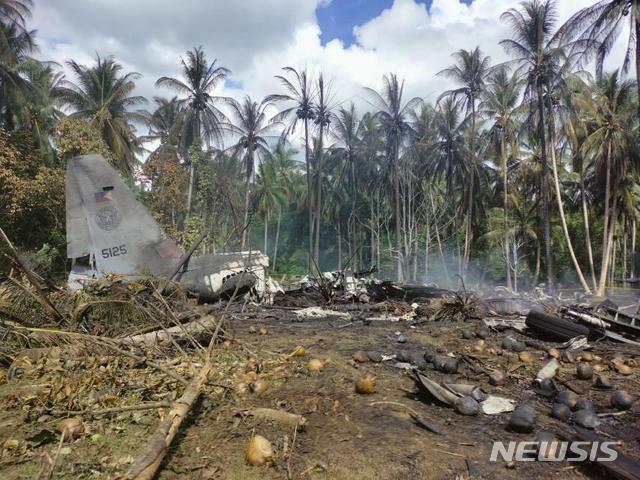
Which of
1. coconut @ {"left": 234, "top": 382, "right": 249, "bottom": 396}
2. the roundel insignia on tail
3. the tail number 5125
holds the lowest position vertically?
coconut @ {"left": 234, "top": 382, "right": 249, "bottom": 396}

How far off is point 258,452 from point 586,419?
2.99 meters

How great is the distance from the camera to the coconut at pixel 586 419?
3602 millimetres

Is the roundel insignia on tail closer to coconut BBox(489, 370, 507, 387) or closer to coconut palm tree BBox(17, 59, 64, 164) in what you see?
coconut BBox(489, 370, 507, 387)

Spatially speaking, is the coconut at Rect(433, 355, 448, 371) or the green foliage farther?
the green foliage

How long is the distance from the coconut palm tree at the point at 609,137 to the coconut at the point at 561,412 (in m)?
21.6

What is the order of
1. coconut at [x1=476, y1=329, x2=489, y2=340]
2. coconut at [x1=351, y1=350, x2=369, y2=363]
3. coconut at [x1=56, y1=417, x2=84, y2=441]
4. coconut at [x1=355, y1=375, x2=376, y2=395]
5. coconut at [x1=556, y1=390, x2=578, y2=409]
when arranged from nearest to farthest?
coconut at [x1=56, y1=417, x2=84, y2=441], coconut at [x1=556, y1=390, x2=578, y2=409], coconut at [x1=355, y1=375, x2=376, y2=395], coconut at [x1=351, y1=350, x2=369, y2=363], coconut at [x1=476, y1=329, x2=489, y2=340]

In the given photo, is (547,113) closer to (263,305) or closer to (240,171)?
(263,305)

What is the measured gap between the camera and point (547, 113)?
23.7m

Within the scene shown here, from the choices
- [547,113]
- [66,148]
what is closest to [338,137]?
[547,113]

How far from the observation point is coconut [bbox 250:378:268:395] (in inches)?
170

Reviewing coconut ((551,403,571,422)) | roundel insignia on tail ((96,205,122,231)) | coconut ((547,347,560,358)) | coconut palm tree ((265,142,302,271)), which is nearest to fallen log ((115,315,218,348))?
coconut ((551,403,571,422))

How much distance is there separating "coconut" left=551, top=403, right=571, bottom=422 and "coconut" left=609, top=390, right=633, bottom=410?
23.1 inches

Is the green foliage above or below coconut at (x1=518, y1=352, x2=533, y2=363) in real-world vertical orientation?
above

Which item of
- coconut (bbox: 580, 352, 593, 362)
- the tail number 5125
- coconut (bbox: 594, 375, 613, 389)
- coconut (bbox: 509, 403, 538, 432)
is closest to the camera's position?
coconut (bbox: 509, 403, 538, 432)
